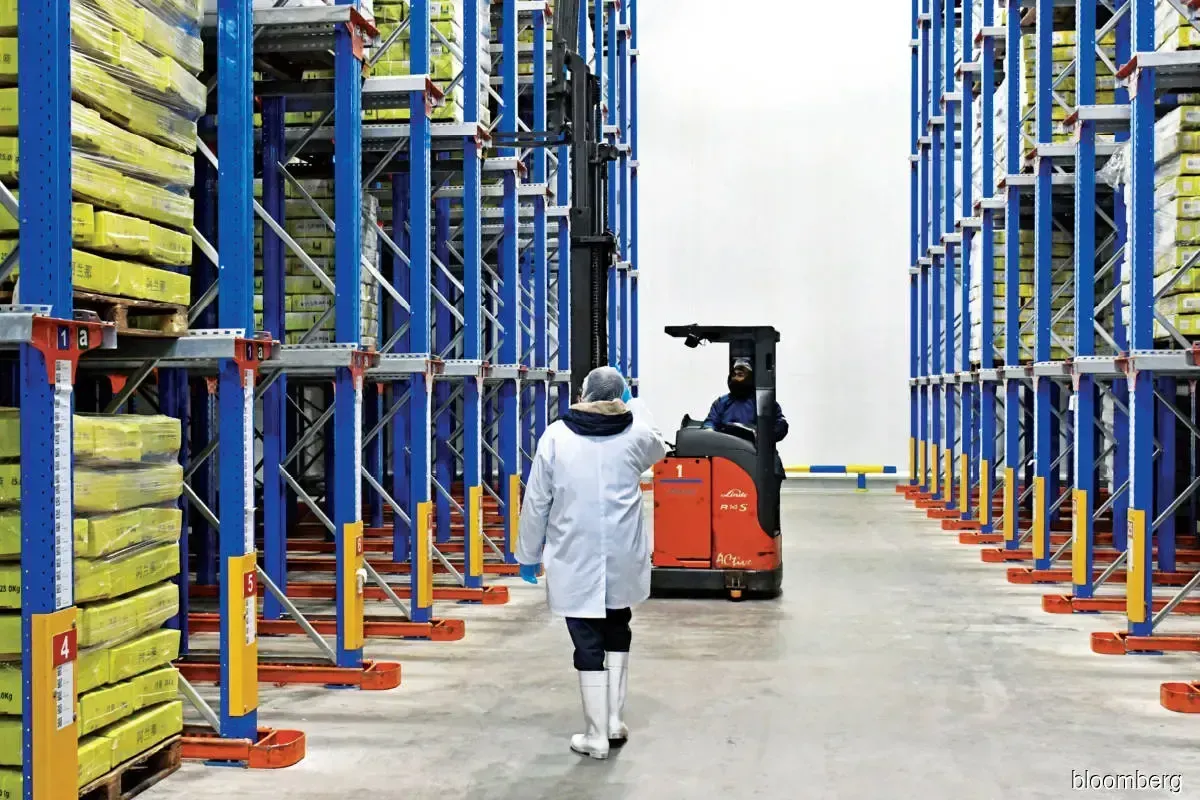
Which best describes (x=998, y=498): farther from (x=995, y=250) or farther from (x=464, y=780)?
(x=464, y=780)

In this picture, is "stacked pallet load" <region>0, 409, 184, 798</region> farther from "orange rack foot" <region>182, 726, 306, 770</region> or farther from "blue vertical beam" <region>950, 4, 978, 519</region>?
"blue vertical beam" <region>950, 4, 978, 519</region>

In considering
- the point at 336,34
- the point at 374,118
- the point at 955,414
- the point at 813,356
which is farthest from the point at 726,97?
the point at 336,34

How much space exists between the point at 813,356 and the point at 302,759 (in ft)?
63.1

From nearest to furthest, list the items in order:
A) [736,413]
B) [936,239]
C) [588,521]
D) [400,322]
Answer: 1. [588,521]
2. [736,413]
3. [400,322]
4. [936,239]

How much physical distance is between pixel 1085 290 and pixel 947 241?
8460mm

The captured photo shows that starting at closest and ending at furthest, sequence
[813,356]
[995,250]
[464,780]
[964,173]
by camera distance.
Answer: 1. [464,780]
2. [995,250]
3. [964,173]
4. [813,356]

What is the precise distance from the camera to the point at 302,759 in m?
6.07

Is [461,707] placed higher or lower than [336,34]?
lower

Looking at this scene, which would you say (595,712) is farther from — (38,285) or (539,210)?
(539,210)

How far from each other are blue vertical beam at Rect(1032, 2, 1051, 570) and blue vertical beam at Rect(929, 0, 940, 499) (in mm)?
7911

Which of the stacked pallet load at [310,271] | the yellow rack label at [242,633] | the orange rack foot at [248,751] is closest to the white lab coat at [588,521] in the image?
the yellow rack label at [242,633]

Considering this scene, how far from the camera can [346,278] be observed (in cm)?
741

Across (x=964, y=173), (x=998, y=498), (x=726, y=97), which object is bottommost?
(x=998, y=498)

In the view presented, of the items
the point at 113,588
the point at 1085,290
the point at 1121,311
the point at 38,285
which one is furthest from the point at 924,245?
the point at 38,285
